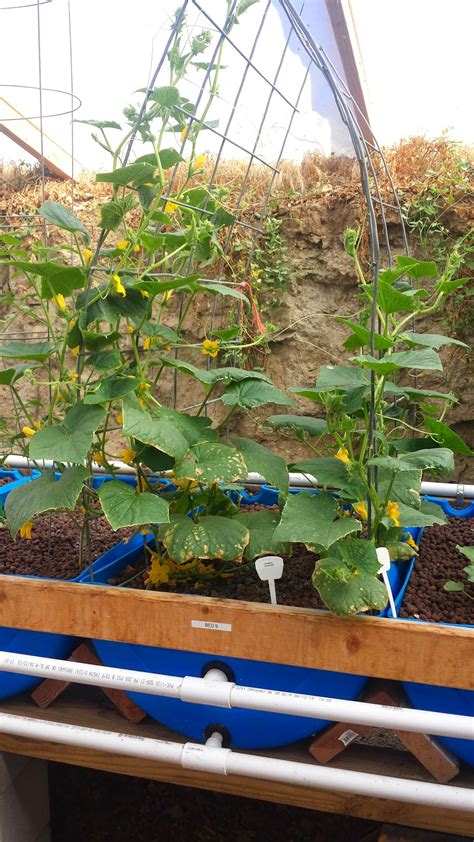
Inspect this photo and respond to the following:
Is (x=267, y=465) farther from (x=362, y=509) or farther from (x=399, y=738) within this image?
(x=399, y=738)

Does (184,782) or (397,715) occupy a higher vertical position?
(397,715)

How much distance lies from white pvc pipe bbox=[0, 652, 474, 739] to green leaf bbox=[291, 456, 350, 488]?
0.26 m

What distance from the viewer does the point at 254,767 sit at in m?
0.68

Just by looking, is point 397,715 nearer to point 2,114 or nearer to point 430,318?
point 430,318

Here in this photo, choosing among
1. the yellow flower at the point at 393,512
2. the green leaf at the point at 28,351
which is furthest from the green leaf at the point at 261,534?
the green leaf at the point at 28,351

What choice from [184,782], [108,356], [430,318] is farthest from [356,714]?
[430,318]

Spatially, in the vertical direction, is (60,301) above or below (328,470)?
A: above

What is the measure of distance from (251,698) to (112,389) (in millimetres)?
394

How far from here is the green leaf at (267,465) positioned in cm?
87

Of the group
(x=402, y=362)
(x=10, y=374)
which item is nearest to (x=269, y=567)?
(x=402, y=362)

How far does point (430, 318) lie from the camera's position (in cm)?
178

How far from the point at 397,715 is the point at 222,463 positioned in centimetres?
34

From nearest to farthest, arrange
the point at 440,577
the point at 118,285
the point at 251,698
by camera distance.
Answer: the point at 251,698
the point at 118,285
the point at 440,577

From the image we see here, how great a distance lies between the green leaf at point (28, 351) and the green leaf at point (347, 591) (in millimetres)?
425
